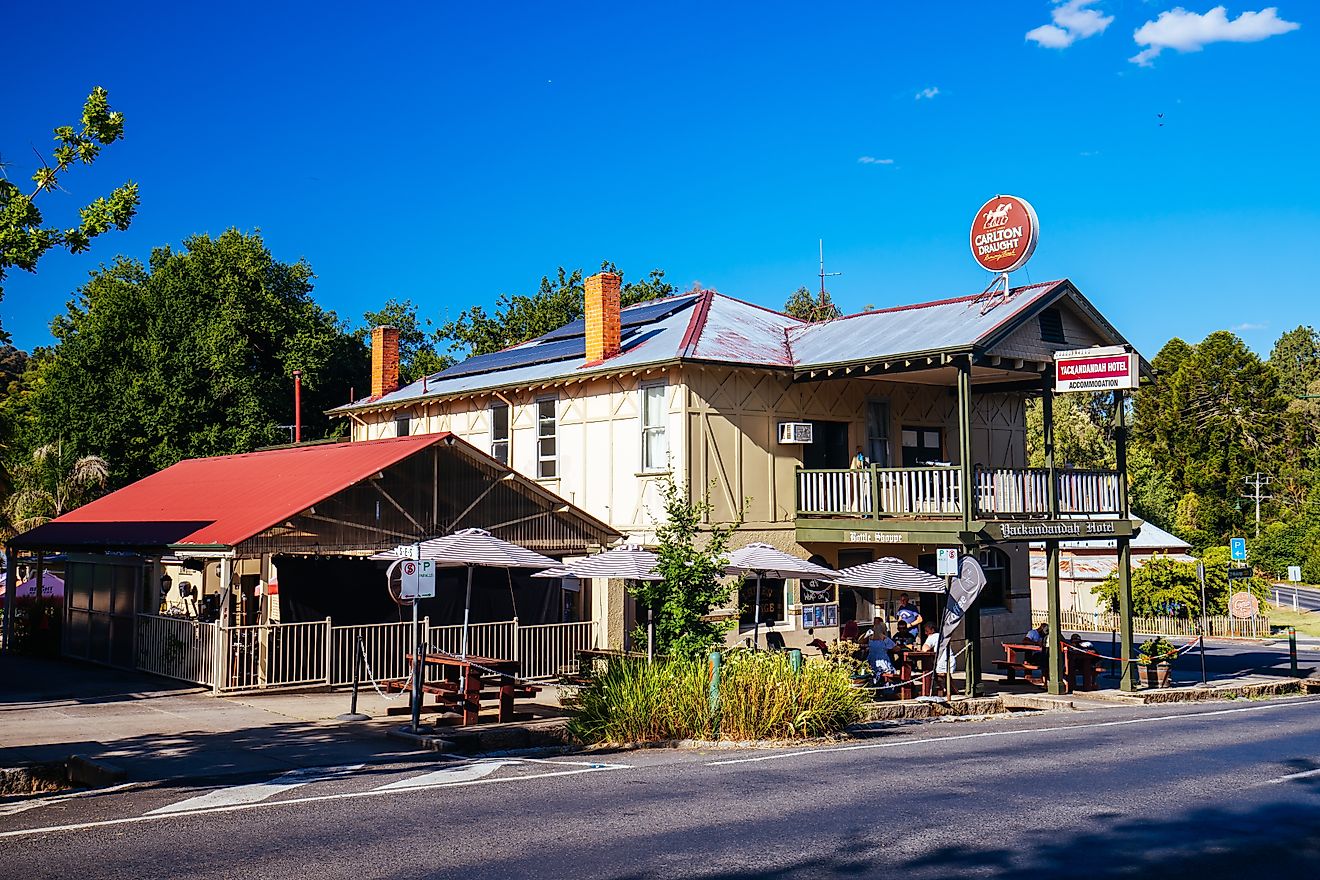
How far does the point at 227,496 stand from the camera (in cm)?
2430

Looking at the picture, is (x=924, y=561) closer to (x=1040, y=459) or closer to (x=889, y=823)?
(x=889, y=823)

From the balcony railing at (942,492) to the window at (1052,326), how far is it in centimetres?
268

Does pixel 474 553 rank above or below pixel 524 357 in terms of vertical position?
below

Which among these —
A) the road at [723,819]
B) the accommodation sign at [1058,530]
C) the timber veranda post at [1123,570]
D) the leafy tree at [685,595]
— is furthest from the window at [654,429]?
the road at [723,819]

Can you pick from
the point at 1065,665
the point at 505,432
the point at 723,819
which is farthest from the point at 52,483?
the point at 723,819

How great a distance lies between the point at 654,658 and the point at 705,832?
8012 millimetres

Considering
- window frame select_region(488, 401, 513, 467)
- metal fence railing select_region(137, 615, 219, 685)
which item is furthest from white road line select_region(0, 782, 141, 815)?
window frame select_region(488, 401, 513, 467)

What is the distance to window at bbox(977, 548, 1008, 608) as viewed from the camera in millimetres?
29125

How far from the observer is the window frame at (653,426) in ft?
83.3

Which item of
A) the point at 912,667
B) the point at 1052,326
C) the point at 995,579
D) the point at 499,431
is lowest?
the point at 912,667

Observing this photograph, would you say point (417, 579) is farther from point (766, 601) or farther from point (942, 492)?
point (942, 492)

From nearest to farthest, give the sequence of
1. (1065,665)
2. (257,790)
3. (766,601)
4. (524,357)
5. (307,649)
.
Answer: (257,790) < (307,649) < (1065,665) < (766,601) < (524,357)

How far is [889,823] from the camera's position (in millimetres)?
10203

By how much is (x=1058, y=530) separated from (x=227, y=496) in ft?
53.7
